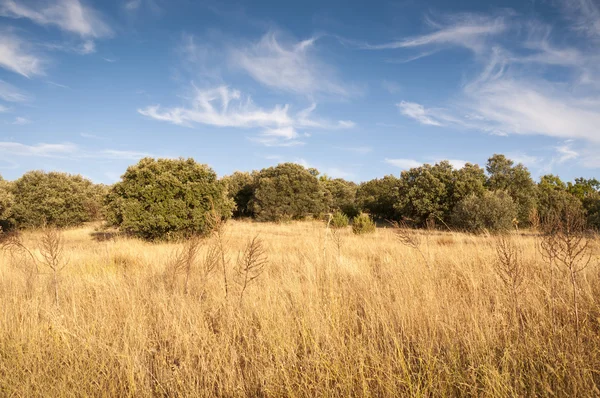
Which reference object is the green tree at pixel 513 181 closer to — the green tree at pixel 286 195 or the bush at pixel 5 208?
the green tree at pixel 286 195

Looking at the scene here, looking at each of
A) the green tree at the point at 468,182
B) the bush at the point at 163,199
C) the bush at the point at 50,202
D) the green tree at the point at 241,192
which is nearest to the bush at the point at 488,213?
the green tree at the point at 468,182

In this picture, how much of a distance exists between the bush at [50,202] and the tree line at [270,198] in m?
0.06

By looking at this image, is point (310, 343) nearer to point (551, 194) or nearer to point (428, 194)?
point (428, 194)

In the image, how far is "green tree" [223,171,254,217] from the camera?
35.8 m

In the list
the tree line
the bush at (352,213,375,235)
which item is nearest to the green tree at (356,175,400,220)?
the tree line

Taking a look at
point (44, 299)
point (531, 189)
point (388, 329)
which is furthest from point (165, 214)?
point (531, 189)

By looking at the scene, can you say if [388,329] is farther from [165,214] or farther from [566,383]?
[165,214]

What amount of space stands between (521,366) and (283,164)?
108 feet

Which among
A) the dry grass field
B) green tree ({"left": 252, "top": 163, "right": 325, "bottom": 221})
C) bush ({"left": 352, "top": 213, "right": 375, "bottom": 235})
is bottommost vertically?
the dry grass field

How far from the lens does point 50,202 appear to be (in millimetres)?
21234

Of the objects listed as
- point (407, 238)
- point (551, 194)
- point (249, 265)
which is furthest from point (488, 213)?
point (249, 265)

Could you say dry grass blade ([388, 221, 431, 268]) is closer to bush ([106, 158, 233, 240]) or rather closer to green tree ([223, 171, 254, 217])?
bush ([106, 158, 233, 240])

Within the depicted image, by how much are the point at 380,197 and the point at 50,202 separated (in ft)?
103

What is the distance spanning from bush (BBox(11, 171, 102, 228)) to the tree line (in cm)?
6
